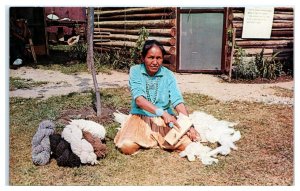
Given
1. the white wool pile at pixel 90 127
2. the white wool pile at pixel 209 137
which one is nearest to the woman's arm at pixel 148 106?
the white wool pile at pixel 209 137

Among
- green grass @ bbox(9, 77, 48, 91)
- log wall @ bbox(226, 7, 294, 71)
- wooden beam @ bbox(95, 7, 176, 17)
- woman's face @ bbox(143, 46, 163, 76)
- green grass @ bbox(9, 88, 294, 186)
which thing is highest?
wooden beam @ bbox(95, 7, 176, 17)

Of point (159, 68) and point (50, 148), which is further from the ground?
point (159, 68)

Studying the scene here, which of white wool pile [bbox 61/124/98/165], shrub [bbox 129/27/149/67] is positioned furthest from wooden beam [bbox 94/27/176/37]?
white wool pile [bbox 61/124/98/165]

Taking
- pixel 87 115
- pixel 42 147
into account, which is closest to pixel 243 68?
pixel 87 115

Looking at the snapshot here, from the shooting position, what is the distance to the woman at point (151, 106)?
9.48 feet

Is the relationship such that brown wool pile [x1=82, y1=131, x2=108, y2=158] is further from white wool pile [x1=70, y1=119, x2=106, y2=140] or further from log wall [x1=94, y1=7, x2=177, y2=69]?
log wall [x1=94, y1=7, x2=177, y2=69]

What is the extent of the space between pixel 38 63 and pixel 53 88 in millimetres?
2520

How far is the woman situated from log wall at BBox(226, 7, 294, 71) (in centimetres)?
330

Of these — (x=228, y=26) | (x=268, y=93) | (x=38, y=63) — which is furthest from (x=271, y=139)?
(x=38, y=63)

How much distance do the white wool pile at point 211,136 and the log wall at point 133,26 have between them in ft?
9.60

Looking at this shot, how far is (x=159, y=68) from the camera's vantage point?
10.2ft

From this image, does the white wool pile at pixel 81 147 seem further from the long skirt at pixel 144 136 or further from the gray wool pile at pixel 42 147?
the long skirt at pixel 144 136

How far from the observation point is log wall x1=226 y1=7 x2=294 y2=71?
19.8 feet

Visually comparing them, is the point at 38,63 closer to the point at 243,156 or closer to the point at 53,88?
the point at 53,88
